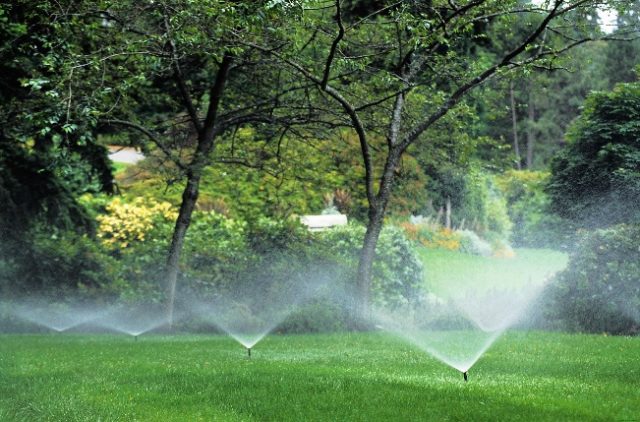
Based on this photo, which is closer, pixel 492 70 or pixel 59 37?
pixel 59 37

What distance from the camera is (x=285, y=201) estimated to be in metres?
23.1

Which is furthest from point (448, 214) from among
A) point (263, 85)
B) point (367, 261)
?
point (263, 85)

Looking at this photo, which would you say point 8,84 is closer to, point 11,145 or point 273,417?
point 11,145

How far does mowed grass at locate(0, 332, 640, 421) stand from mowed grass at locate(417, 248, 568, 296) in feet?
47.3

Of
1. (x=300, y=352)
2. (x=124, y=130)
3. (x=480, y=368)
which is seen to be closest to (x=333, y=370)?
(x=480, y=368)

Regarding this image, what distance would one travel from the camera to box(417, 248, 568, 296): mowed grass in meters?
27.0

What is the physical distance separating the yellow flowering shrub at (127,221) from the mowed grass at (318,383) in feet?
32.8

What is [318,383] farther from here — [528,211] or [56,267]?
[528,211]

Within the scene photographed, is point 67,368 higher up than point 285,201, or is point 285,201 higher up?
point 285,201

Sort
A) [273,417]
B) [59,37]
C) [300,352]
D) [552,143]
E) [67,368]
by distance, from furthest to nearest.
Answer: [552,143], [59,37], [300,352], [67,368], [273,417]

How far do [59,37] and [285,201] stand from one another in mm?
10498

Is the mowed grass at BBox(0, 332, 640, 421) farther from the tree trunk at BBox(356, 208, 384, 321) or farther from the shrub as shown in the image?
the shrub

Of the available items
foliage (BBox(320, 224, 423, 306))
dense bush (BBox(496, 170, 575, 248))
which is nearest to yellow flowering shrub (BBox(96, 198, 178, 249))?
foliage (BBox(320, 224, 423, 306))

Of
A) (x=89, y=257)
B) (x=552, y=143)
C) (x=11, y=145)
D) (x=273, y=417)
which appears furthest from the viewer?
(x=552, y=143)
